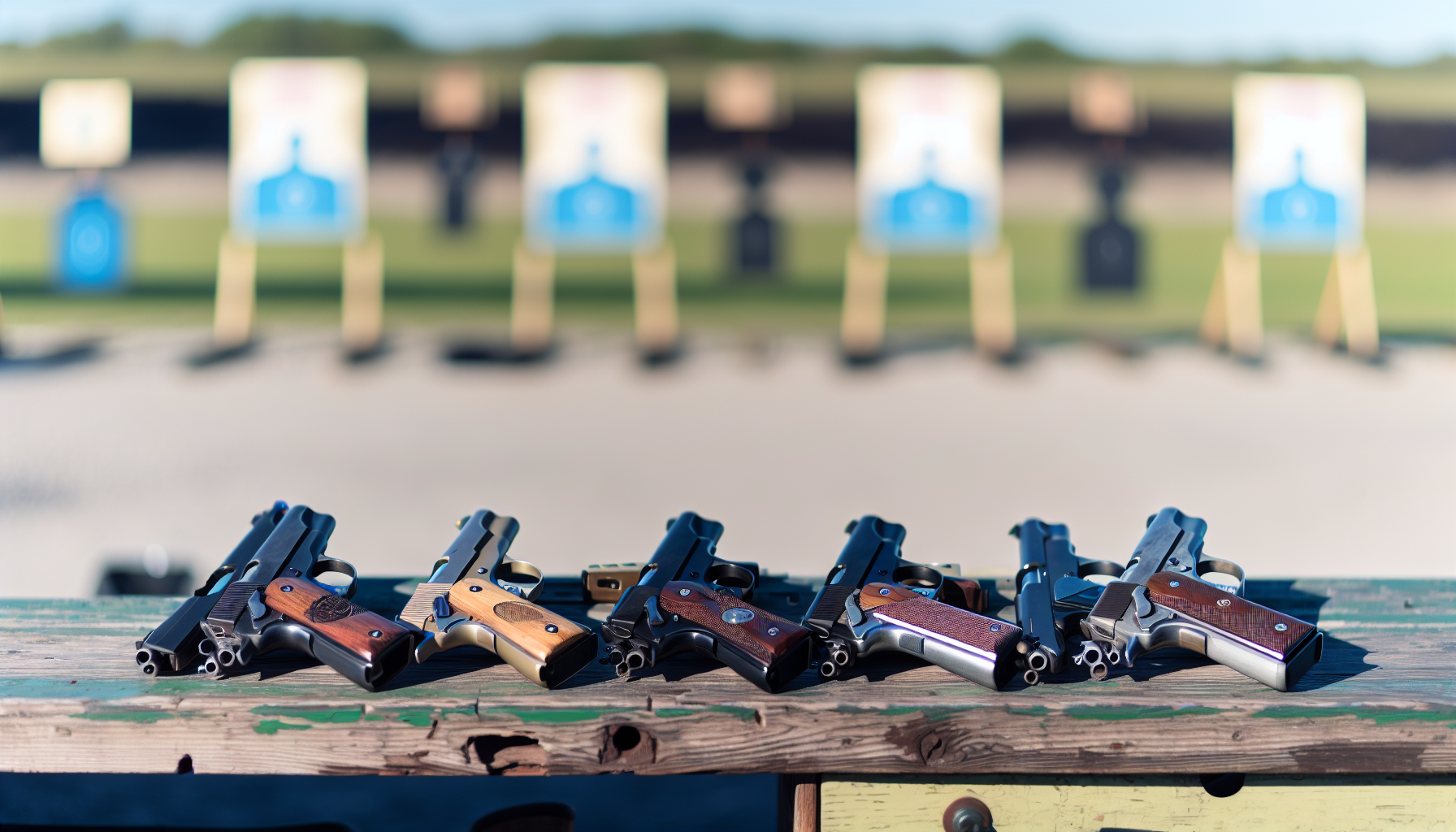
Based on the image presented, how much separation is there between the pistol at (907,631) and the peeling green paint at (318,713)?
575mm

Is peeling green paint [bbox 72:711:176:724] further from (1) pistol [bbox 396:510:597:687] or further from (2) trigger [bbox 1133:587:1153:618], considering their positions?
(2) trigger [bbox 1133:587:1153:618]

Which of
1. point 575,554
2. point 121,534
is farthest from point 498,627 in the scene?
point 121,534

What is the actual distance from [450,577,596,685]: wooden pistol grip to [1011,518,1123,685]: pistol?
0.58m

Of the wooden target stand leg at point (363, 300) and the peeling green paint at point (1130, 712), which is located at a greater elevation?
the wooden target stand leg at point (363, 300)

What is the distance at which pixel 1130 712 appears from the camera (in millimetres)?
1327

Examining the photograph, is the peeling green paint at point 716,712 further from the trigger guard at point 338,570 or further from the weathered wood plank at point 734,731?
the trigger guard at point 338,570

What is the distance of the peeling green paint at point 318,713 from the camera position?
133 cm

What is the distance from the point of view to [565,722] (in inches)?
52.4

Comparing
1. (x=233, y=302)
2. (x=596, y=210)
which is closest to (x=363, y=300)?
(x=233, y=302)

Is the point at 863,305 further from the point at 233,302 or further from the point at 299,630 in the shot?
the point at 299,630

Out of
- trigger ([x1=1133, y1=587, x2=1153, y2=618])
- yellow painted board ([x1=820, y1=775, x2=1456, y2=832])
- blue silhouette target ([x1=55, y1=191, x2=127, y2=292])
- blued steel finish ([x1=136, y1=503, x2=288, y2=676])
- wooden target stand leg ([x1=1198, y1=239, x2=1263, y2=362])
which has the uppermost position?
blue silhouette target ([x1=55, y1=191, x2=127, y2=292])

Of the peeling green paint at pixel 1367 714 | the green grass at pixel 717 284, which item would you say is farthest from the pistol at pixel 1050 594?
the green grass at pixel 717 284

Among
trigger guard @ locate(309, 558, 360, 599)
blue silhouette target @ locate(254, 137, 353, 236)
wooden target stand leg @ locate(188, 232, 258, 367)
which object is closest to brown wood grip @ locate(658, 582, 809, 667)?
trigger guard @ locate(309, 558, 360, 599)

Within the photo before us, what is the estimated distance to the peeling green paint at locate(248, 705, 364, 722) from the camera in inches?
52.5
